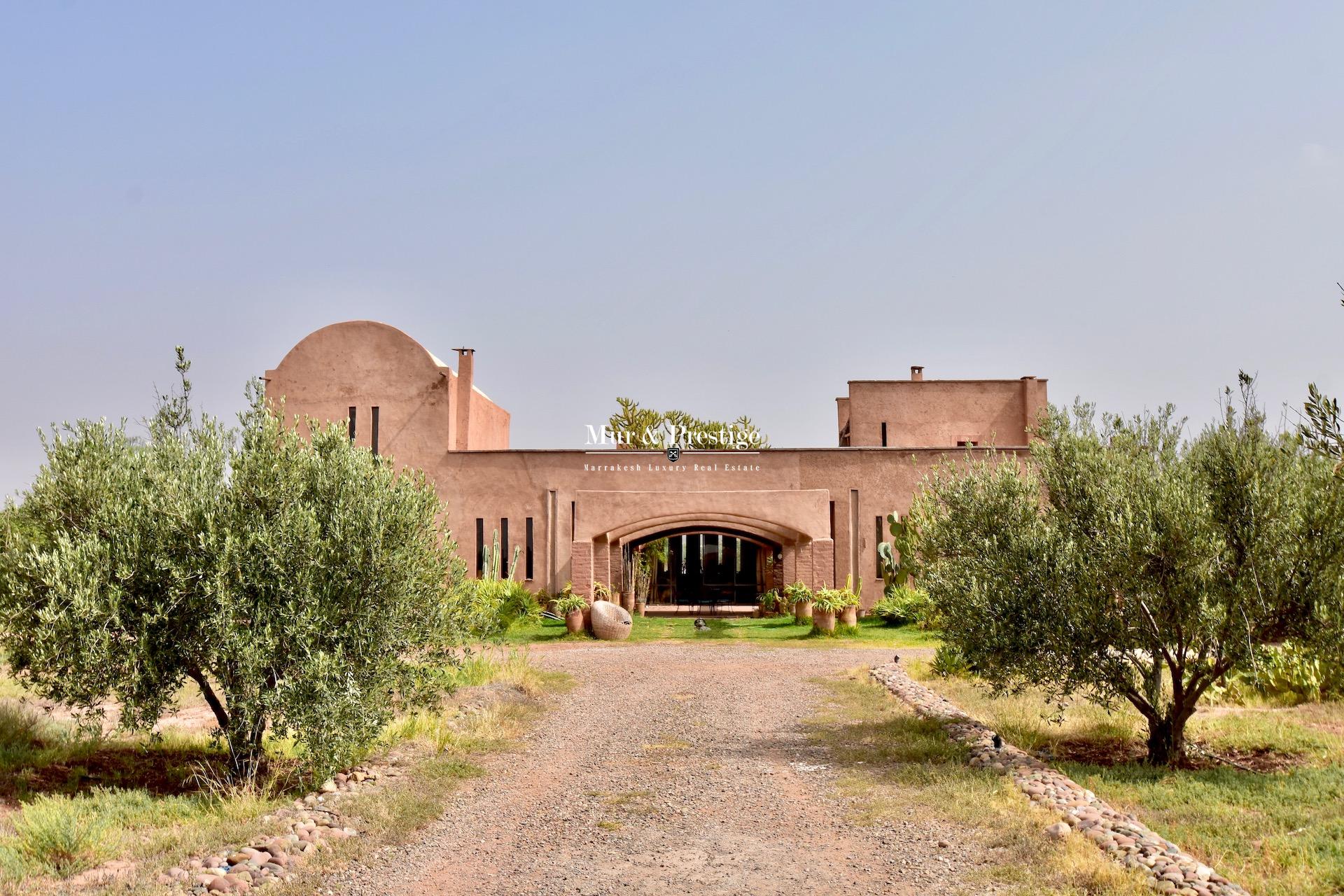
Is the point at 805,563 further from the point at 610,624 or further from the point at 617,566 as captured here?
the point at 610,624

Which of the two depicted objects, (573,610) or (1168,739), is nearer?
(1168,739)

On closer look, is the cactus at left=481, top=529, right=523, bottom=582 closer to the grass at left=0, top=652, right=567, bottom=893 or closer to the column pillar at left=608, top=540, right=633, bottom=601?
the column pillar at left=608, top=540, right=633, bottom=601

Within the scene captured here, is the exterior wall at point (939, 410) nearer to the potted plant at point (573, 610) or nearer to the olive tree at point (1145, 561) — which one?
the potted plant at point (573, 610)

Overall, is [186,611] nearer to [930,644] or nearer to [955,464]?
[955,464]

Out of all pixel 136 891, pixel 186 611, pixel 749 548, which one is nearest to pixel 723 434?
pixel 749 548

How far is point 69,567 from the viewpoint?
8539 millimetres

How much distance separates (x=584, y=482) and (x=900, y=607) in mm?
8993

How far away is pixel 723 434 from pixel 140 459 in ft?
73.3

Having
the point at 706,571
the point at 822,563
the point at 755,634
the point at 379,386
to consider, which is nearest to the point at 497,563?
the point at 379,386

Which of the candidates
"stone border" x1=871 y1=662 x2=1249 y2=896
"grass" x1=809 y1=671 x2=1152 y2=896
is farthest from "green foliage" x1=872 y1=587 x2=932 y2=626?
"stone border" x1=871 y1=662 x2=1249 y2=896

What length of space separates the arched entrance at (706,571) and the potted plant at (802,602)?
529 cm

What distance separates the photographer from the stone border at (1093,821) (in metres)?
6.57

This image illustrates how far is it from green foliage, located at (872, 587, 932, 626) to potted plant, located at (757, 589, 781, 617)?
104 inches

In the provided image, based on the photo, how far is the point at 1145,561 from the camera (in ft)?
33.4
